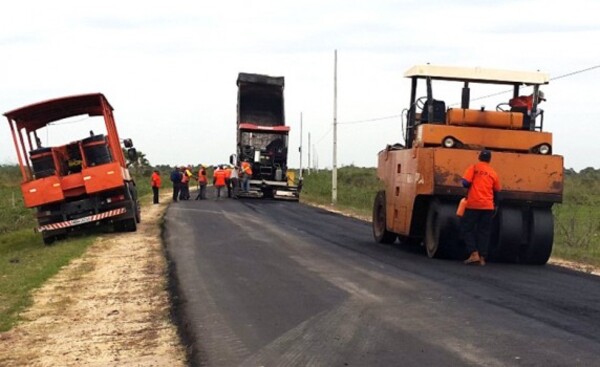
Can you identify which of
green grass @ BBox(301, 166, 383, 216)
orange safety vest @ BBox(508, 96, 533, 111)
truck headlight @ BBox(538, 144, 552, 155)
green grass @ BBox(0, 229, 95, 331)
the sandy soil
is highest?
orange safety vest @ BBox(508, 96, 533, 111)

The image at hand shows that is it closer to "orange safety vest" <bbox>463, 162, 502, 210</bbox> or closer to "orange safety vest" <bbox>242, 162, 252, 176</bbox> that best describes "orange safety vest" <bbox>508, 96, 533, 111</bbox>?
"orange safety vest" <bbox>463, 162, 502, 210</bbox>

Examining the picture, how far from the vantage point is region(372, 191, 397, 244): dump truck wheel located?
15555mm

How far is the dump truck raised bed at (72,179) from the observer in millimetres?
18516

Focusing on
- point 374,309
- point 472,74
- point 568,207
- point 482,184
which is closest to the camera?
point 374,309

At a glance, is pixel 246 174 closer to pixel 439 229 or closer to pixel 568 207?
pixel 568 207

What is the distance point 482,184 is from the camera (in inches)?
464

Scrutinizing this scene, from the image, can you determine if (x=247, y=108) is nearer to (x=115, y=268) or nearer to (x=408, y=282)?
(x=115, y=268)

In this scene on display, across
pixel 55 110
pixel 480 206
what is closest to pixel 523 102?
pixel 480 206

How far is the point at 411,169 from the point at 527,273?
2.73 metres

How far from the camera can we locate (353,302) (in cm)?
853

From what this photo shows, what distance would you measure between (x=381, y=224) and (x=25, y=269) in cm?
678

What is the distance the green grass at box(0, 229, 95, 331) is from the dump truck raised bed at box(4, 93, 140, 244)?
0.63m

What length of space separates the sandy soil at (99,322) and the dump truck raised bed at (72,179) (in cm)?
555

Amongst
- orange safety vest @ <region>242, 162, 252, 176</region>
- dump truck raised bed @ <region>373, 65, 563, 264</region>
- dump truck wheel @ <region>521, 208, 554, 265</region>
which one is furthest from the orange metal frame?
orange safety vest @ <region>242, 162, 252, 176</region>
